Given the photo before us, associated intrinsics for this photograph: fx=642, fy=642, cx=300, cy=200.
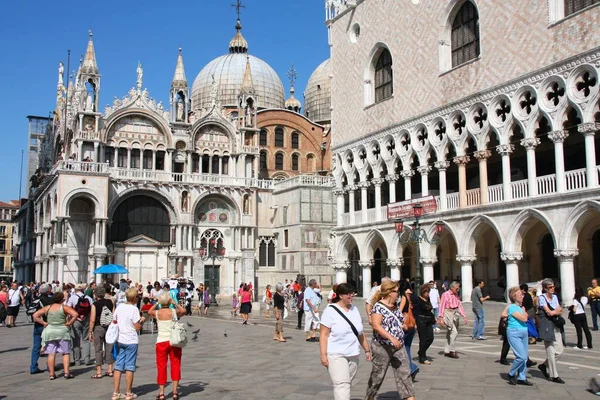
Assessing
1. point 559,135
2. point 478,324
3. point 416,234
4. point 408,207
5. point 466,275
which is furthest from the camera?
point 408,207

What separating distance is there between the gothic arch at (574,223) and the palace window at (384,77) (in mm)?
13062

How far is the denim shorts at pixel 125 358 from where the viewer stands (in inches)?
356

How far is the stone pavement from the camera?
30.9 ft

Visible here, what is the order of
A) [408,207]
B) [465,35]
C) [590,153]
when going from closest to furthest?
1. [590,153]
2. [465,35]
3. [408,207]

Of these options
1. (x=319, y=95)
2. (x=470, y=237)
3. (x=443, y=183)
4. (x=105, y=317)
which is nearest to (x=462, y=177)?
(x=443, y=183)

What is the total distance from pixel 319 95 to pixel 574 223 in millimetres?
42400

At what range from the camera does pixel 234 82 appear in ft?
190

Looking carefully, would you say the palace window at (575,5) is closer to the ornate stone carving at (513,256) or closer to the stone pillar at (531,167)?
the stone pillar at (531,167)

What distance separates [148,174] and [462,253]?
75.0 feet

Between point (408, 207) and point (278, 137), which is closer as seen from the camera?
point (408, 207)

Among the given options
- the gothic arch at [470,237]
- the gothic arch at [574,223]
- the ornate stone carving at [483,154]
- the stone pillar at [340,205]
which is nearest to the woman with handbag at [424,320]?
the gothic arch at [574,223]

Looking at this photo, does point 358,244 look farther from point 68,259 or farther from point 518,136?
point 68,259

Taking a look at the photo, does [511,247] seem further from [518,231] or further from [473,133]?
[473,133]

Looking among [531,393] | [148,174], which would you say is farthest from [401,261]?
[531,393]
